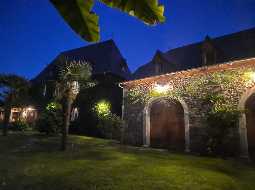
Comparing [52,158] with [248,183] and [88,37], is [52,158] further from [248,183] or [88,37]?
[88,37]

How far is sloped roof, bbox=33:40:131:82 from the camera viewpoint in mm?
23141

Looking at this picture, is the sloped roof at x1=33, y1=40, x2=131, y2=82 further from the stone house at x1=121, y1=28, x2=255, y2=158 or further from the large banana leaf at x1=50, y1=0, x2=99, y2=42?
the large banana leaf at x1=50, y1=0, x2=99, y2=42

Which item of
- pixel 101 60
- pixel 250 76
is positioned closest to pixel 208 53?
pixel 250 76

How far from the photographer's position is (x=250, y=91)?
1169 centimetres

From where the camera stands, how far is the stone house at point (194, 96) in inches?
463

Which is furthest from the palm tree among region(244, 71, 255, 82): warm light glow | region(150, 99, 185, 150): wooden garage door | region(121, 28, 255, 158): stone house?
region(244, 71, 255, 82): warm light glow

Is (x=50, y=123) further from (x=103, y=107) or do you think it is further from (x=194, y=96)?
(x=194, y=96)

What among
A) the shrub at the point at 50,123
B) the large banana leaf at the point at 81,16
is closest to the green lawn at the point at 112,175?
the large banana leaf at the point at 81,16

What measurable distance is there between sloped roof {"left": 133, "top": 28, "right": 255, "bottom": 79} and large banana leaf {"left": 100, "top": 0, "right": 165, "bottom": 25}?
12467mm

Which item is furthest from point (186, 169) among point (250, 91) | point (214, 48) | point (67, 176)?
point (214, 48)

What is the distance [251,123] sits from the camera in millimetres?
11531

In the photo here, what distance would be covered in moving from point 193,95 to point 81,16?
491 inches

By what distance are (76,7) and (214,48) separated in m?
13.5

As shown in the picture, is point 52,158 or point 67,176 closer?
point 67,176
